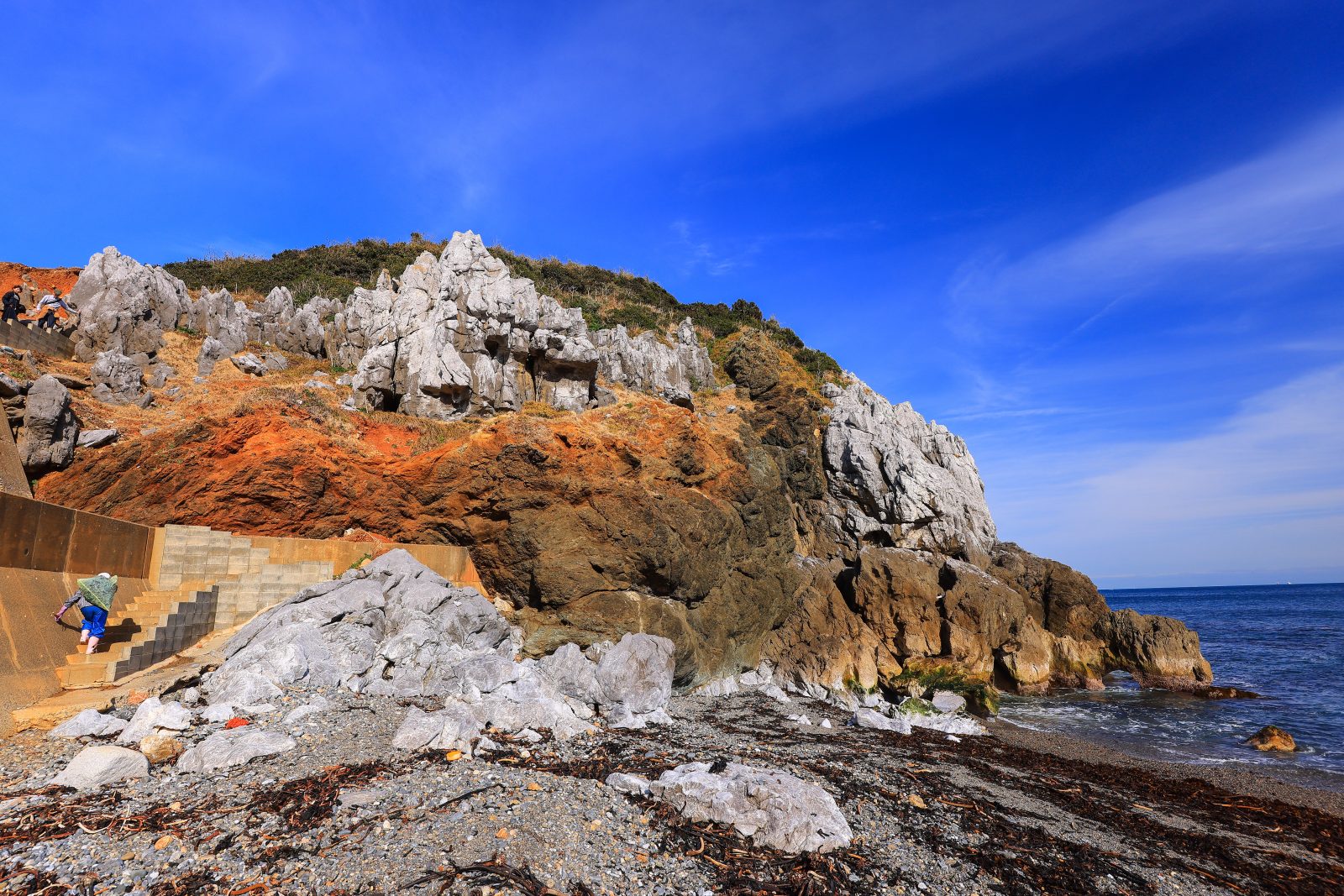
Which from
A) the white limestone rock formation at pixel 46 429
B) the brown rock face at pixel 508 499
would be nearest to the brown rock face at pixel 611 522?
the brown rock face at pixel 508 499

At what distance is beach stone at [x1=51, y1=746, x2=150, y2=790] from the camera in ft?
20.3

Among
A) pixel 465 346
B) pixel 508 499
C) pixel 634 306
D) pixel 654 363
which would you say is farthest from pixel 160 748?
pixel 634 306

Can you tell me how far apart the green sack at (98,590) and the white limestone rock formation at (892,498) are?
25.3 meters

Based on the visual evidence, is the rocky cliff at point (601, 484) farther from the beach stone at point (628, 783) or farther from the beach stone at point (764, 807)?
the beach stone at point (764, 807)

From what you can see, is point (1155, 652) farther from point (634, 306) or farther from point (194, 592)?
point (634, 306)

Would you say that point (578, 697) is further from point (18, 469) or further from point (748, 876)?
point (18, 469)

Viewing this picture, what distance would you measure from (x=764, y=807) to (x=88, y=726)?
27.8 feet

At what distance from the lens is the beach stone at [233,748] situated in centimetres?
682

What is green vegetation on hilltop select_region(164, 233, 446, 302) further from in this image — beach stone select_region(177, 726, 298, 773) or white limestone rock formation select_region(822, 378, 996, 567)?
beach stone select_region(177, 726, 298, 773)

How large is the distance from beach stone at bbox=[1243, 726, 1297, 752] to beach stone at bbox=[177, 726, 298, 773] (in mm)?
24183

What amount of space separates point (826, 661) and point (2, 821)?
2004cm

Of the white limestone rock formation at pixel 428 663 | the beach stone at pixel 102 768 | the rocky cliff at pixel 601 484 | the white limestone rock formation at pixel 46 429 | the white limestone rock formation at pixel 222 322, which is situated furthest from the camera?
the white limestone rock formation at pixel 222 322

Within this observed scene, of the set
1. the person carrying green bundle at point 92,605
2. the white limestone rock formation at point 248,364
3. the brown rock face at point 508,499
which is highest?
the white limestone rock formation at point 248,364

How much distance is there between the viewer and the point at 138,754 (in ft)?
21.8
